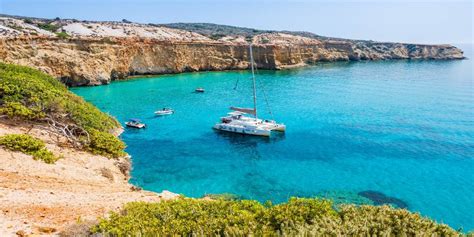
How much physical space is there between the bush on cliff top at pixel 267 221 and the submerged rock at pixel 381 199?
38.6 ft

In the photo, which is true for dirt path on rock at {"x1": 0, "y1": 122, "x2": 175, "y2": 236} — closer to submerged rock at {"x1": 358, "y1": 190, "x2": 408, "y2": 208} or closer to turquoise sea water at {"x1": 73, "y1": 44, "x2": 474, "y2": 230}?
turquoise sea water at {"x1": 73, "y1": 44, "x2": 474, "y2": 230}

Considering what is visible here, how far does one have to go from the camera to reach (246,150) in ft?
112

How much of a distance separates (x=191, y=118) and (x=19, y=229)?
34291 millimetres

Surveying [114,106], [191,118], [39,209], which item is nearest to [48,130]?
[39,209]

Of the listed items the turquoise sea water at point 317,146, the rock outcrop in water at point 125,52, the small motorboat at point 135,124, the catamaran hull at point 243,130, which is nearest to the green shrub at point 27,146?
the turquoise sea water at point 317,146

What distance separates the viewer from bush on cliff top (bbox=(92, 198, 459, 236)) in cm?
1107

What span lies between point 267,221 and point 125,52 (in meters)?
73.3

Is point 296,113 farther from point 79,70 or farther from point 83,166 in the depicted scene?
point 79,70

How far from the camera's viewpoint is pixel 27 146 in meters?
21.7

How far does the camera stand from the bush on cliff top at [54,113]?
2656 centimetres

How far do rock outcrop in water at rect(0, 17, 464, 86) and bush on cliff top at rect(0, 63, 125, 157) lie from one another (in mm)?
36142

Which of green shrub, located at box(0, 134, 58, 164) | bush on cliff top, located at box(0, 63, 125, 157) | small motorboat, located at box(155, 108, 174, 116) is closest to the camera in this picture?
green shrub, located at box(0, 134, 58, 164)

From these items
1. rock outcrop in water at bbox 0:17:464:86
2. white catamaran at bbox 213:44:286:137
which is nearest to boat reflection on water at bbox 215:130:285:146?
white catamaran at bbox 213:44:286:137

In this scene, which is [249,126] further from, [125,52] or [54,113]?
[125,52]
